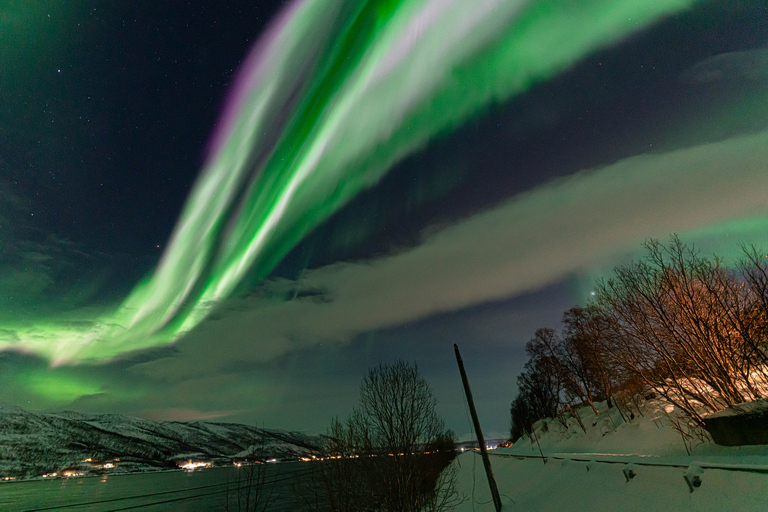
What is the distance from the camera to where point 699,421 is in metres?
18.1

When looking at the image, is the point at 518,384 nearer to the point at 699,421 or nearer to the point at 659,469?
the point at 699,421

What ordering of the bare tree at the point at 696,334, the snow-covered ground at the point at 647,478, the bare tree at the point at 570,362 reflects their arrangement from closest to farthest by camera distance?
the snow-covered ground at the point at 647,478, the bare tree at the point at 696,334, the bare tree at the point at 570,362

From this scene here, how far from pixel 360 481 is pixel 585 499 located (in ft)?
44.8

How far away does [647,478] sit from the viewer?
12.9 metres

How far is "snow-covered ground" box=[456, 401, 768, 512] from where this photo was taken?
372 inches

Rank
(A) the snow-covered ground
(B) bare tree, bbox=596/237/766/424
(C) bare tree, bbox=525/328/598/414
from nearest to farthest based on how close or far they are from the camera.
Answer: (A) the snow-covered ground < (B) bare tree, bbox=596/237/766/424 < (C) bare tree, bbox=525/328/598/414

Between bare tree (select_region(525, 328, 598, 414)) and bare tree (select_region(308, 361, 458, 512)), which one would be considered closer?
bare tree (select_region(308, 361, 458, 512))

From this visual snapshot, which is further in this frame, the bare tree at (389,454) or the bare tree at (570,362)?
the bare tree at (570,362)

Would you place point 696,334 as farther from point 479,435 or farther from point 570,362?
point 570,362

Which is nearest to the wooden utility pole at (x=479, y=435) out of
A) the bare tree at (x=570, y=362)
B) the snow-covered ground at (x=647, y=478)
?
the snow-covered ground at (x=647, y=478)

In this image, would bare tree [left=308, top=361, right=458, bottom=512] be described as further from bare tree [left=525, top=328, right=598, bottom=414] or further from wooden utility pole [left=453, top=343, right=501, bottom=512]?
bare tree [left=525, top=328, right=598, bottom=414]

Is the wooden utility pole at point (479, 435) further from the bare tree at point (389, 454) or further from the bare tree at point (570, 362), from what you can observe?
the bare tree at point (570, 362)

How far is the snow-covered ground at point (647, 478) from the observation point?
9453 mm

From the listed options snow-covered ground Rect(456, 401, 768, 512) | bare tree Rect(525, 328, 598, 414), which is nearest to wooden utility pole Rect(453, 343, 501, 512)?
snow-covered ground Rect(456, 401, 768, 512)
